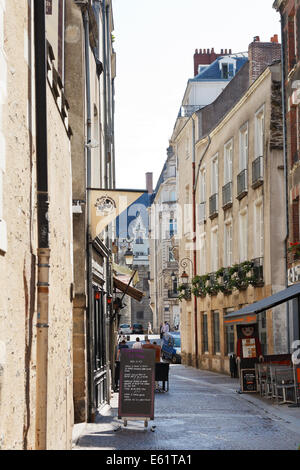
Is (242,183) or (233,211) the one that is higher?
(242,183)

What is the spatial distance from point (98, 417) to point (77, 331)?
2122mm

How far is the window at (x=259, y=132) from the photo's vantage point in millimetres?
27172

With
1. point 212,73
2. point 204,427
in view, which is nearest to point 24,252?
point 204,427

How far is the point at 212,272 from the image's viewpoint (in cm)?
3431

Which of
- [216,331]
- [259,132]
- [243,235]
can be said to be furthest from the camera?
[216,331]

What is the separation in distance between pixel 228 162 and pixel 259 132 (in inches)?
183

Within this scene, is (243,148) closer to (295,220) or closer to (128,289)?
(295,220)

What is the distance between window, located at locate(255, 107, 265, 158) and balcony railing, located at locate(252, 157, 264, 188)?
279 millimetres

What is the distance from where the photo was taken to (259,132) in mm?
27844

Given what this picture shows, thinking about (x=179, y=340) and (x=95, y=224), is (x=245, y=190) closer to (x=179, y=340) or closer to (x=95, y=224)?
(x=95, y=224)

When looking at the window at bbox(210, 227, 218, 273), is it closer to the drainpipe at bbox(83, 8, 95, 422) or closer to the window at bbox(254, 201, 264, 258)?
the window at bbox(254, 201, 264, 258)

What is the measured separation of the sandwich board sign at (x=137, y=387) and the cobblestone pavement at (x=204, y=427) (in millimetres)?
285

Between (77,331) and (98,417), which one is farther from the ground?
(77,331)
